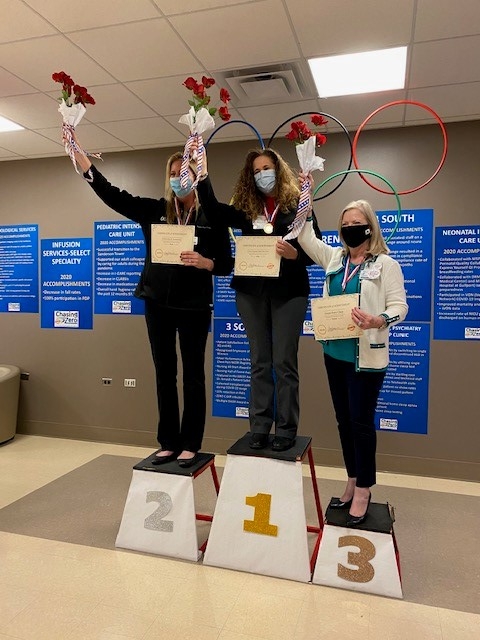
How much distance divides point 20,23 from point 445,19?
208cm

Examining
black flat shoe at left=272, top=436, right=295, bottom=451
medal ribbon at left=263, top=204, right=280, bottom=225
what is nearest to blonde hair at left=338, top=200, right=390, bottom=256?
medal ribbon at left=263, top=204, right=280, bottom=225

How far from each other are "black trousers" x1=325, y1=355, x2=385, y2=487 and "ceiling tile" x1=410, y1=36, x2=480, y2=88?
176cm

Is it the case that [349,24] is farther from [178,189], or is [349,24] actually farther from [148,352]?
[148,352]

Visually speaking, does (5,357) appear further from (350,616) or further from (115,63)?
(350,616)

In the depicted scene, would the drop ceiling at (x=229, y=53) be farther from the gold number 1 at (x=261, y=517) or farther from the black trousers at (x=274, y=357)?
the gold number 1 at (x=261, y=517)

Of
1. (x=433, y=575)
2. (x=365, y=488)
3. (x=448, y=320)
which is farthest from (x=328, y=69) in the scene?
(x=433, y=575)

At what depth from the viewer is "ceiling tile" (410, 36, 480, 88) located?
247 cm

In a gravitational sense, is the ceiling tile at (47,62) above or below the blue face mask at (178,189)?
above

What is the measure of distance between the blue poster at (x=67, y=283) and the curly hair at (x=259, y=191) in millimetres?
2575

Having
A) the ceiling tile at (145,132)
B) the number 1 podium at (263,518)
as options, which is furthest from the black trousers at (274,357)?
the ceiling tile at (145,132)

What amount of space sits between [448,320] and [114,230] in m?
2.98

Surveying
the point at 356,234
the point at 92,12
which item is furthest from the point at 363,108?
the point at 92,12

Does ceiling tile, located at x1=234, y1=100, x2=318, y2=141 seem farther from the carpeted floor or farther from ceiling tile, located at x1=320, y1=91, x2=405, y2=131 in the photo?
the carpeted floor

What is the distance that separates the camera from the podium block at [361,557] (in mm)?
2074
